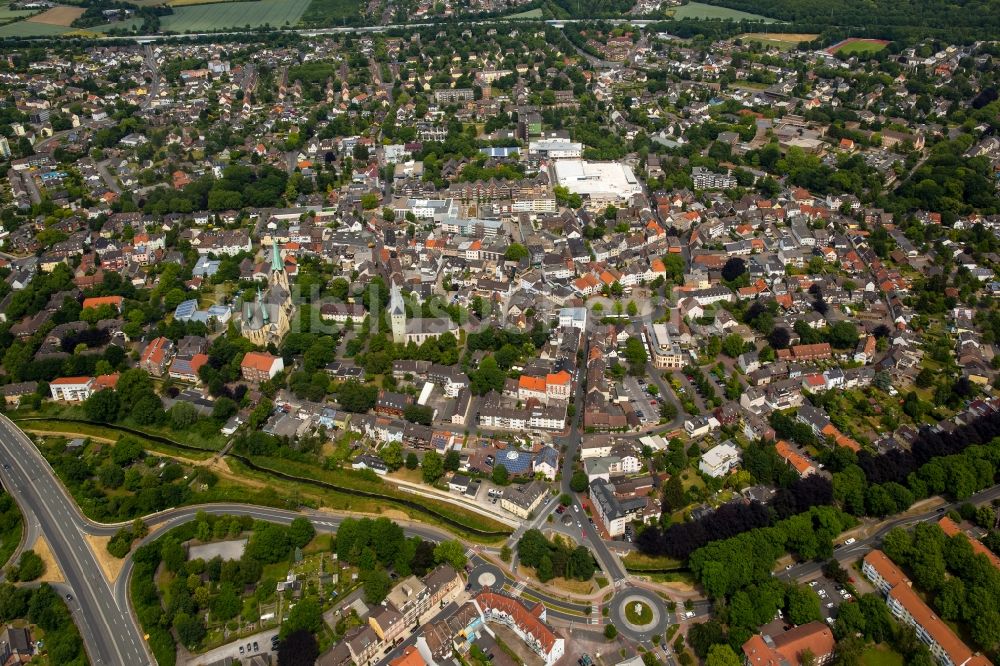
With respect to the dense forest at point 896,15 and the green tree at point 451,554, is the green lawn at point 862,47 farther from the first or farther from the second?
the green tree at point 451,554

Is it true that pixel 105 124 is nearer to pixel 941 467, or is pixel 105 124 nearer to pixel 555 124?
pixel 555 124

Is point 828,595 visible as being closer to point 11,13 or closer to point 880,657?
point 880,657

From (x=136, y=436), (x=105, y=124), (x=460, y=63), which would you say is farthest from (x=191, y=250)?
(x=460, y=63)

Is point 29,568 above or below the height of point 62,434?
above

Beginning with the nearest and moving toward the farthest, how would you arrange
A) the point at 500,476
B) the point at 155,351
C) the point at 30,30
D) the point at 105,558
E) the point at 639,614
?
1. the point at 639,614
2. the point at 105,558
3. the point at 500,476
4. the point at 155,351
5. the point at 30,30

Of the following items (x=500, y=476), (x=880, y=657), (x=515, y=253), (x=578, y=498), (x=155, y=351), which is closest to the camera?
(x=880, y=657)

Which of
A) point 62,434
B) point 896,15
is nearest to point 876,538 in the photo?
point 62,434
